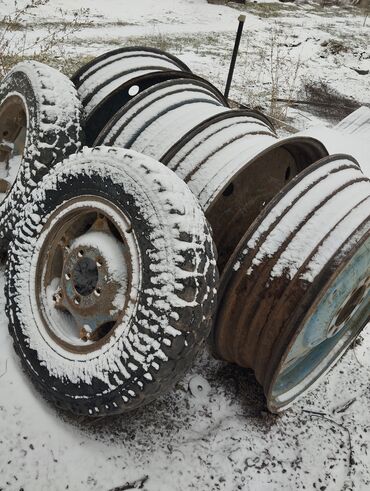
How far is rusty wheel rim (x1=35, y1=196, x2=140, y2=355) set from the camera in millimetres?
2363

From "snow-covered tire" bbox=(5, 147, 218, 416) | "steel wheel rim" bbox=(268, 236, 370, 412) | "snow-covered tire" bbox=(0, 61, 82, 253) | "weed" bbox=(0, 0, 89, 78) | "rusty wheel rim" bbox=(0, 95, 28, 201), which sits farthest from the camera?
"weed" bbox=(0, 0, 89, 78)

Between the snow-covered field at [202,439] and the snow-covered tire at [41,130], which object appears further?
the snow-covered tire at [41,130]

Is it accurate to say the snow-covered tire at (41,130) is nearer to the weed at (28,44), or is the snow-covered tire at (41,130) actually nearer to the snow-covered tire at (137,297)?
the snow-covered tire at (137,297)

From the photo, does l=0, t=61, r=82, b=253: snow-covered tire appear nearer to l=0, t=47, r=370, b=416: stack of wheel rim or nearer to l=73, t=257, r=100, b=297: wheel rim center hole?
l=0, t=47, r=370, b=416: stack of wheel rim

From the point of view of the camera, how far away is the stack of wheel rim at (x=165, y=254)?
7.16 ft

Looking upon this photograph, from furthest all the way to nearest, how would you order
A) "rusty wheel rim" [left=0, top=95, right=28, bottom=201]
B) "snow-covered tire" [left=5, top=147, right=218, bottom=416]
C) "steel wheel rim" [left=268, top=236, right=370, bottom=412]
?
"rusty wheel rim" [left=0, top=95, right=28, bottom=201] → "steel wheel rim" [left=268, top=236, right=370, bottom=412] → "snow-covered tire" [left=5, top=147, right=218, bottom=416]

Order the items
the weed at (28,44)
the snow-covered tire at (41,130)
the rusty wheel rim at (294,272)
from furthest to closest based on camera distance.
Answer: the weed at (28,44) < the snow-covered tire at (41,130) < the rusty wheel rim at (294,272)

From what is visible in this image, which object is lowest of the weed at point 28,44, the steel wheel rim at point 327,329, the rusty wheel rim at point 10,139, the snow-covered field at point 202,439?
the snow-covered field at point 202,439

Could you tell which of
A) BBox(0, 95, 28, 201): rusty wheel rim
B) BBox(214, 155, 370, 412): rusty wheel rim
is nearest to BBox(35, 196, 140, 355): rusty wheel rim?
BBox(214, 155, 370, 412): rusty wheel rim

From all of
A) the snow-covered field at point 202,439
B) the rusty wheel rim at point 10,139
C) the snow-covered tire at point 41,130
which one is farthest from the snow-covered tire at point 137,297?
the rusty wheel rim at point 10,139

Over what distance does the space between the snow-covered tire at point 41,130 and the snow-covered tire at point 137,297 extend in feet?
1.72

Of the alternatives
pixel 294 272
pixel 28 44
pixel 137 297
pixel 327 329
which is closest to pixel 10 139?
pixel 137 297

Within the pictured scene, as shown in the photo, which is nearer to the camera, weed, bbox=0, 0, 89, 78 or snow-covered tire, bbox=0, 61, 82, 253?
snow-covered tire, bbox=0, 61, 82, 253

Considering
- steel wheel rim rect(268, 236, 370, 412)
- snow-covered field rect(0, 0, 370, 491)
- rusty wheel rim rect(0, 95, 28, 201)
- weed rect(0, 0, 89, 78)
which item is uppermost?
weed rect(0, 0, 89, 78)
